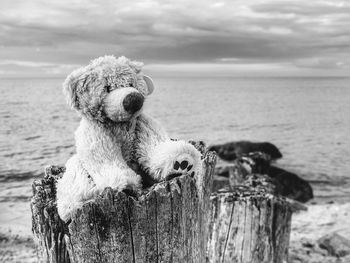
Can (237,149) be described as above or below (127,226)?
below

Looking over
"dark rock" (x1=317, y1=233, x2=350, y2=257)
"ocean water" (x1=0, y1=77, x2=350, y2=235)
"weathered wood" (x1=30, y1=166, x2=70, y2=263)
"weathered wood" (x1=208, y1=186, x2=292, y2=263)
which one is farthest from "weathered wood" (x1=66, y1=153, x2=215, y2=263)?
"dark rock" (x1=317, y1=233, x2=350, y2=257)

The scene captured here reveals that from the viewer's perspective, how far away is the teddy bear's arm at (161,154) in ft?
7.50

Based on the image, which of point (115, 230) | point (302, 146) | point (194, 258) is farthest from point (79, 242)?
point (302, 146)

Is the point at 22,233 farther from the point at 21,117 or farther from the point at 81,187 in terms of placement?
the point at 21,117

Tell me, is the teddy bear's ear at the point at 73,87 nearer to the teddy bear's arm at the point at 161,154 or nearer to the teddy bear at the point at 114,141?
the teddy bear at the point at 114,141

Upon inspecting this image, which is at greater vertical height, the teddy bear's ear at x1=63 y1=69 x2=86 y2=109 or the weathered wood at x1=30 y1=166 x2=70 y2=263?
the teddy bear's ear at x1=63 y1=69 x2=86 y2=109

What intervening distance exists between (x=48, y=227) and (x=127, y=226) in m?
0.59

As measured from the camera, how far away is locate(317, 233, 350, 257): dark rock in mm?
6891

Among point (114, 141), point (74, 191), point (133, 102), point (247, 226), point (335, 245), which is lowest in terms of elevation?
point (335, 245)

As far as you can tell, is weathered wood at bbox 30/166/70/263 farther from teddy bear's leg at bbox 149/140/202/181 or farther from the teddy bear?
teddy bear's leg at bbox 149/140/202/181

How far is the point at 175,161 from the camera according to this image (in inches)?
89.7

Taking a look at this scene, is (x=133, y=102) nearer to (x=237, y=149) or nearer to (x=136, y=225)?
(x=136, y=225)

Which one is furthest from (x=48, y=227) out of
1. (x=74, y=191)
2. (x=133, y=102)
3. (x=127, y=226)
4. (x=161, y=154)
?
(x=133, y=102)

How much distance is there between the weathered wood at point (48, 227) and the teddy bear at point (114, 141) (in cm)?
10
